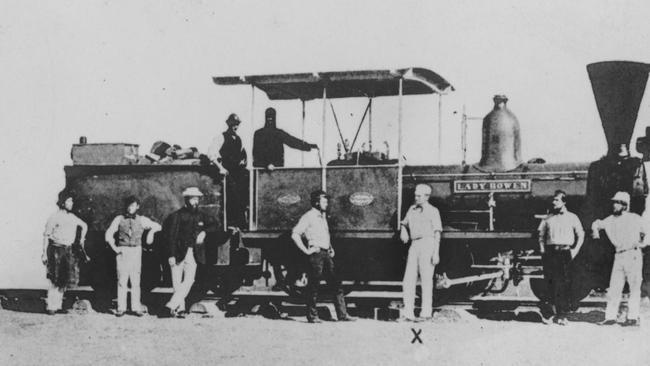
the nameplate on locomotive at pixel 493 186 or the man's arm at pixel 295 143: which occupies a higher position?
the man's arm at pixel 295 143

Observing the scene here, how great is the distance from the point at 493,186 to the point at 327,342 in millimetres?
3751

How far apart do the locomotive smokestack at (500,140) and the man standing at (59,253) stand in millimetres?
5763

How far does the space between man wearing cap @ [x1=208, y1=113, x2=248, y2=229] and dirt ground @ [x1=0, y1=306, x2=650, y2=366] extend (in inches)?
68.8

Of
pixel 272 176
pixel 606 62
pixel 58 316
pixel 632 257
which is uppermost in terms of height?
pixel 606 62

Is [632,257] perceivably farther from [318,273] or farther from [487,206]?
[318,273]

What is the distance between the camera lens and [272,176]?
41.6 feet

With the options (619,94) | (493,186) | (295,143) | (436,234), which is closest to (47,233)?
(295,143)

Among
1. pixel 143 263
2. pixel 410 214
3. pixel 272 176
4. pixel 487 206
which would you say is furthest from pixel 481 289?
pixel 143 263

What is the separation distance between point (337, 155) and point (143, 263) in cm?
320

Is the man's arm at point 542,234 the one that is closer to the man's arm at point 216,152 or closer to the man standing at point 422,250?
the man standing at point 422,250

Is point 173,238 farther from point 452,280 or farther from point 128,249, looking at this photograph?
point 452,280

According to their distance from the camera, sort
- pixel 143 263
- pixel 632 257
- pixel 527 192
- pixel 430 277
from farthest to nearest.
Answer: pixel 143 263 → pixel 527 192 → pixel 430 277 → pixel 632 257

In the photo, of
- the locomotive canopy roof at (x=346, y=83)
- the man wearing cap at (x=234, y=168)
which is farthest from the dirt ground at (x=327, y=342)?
the locomotive canopy roof at (x=346, y=83)

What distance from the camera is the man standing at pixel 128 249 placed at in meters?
12.5
